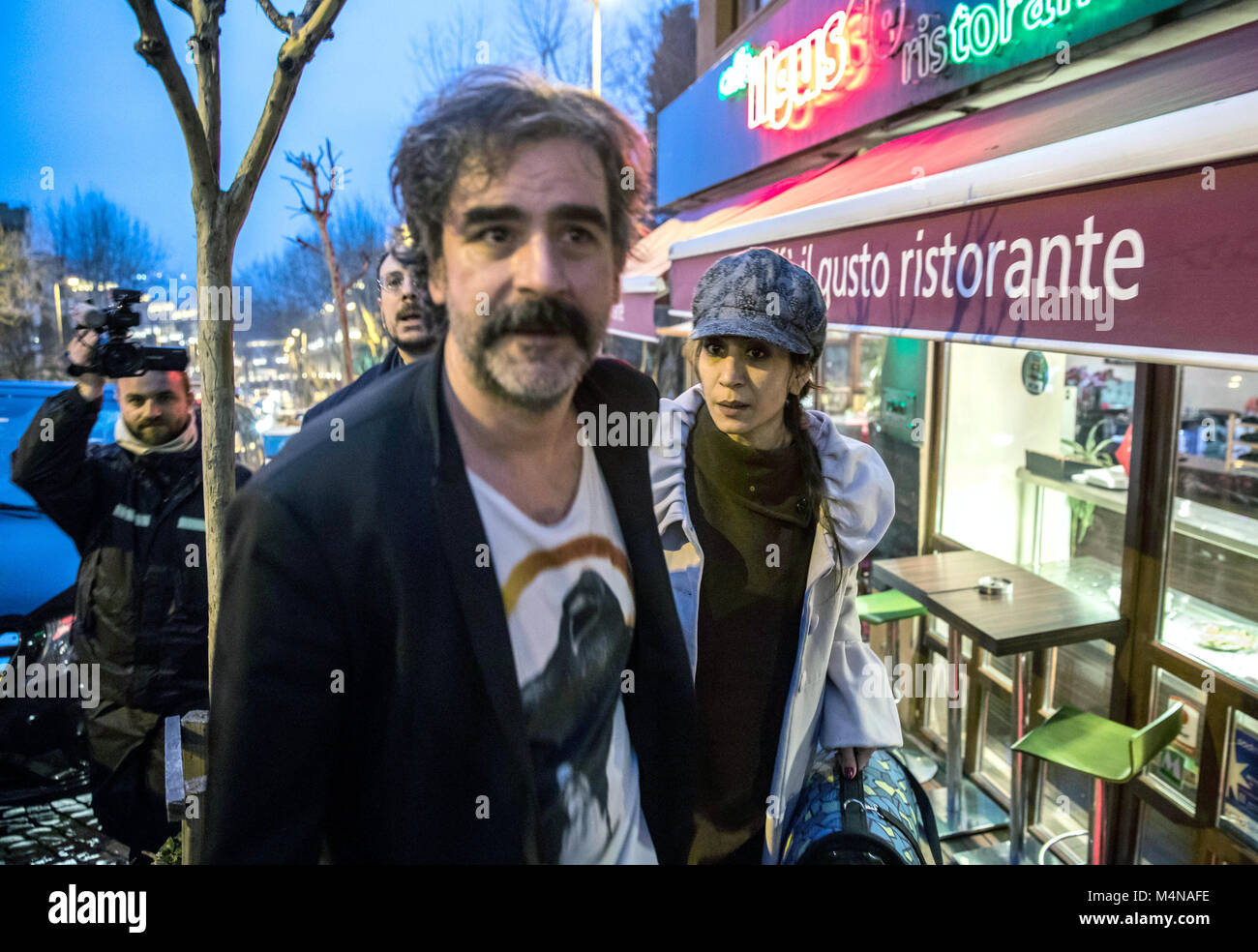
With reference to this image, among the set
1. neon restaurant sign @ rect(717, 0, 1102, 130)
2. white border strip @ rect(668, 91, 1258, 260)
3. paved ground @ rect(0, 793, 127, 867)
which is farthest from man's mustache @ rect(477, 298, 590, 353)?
neon restaurant sign @ rect(717, 0, 1102, 130)

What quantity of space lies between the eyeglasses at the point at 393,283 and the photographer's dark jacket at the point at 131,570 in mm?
429

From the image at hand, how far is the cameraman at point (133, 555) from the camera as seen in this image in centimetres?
149

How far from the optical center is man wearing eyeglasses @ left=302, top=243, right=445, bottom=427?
140 cm

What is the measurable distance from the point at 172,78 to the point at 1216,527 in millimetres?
2962

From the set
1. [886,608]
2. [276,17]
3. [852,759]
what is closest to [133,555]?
[276,17]

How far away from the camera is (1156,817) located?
2.75m

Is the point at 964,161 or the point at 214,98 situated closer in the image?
the point at 214,98

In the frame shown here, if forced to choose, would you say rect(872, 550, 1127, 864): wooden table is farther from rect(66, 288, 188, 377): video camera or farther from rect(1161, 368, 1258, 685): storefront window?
rect(66, 288, 188, 377): video camera

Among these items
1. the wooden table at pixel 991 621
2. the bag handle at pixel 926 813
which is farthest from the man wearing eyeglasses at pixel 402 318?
the wooden table at pixel 991 621

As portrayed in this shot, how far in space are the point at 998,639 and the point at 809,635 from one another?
1.31 metres

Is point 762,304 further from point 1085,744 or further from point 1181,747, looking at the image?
point 1181,747
